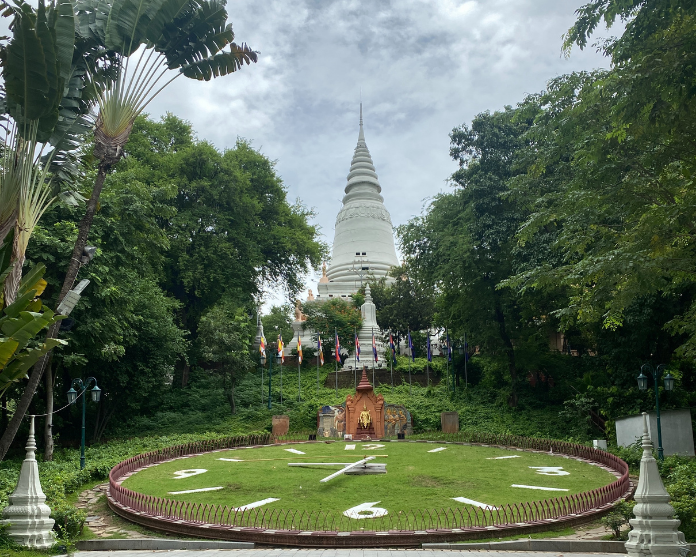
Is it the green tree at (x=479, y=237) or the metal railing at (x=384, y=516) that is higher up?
the green tree at (x=479, y=237)

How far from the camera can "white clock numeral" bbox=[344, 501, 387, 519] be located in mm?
12270

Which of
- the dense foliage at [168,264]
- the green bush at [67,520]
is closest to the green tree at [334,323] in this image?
Answer: the dense foliage at [168,264]

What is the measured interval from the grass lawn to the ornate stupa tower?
32102 mm

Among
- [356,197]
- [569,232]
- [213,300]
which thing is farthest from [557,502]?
[356,197]

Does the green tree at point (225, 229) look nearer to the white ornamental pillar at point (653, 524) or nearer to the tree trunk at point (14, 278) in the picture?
the tree trunk at point (14, 278)

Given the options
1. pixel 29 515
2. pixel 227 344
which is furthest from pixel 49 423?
pixel 29 515

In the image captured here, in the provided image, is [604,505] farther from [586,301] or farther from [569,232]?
[569,232]

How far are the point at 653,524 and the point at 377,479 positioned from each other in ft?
27.8

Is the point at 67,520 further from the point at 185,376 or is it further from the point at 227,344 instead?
the point at 185,376

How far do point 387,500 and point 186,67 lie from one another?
1071 centimetres

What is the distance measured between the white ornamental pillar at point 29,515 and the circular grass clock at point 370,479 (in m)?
4.20

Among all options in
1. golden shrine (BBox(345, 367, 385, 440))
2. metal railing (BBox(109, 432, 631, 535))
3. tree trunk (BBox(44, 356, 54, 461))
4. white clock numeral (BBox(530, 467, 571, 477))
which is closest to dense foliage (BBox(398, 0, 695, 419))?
white clock numeral (BBox(530, 467, 571, 477))

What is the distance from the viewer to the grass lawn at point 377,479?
14.1m

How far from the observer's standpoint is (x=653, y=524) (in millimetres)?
8930
